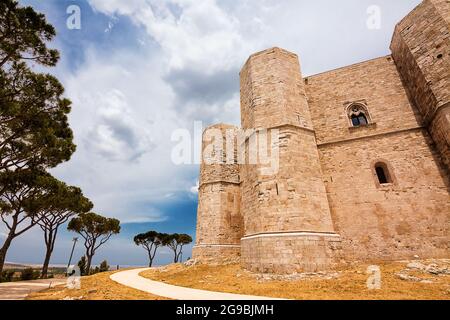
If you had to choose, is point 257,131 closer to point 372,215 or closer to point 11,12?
point 372,215

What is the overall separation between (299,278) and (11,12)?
15.2 m

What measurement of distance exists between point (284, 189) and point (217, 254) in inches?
339

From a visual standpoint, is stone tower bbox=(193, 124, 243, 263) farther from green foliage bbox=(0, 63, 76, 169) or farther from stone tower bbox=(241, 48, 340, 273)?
Result: green foliage bbox=(0, 63, 76, 169)

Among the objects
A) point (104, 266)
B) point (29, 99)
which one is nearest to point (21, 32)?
point (29, 99)

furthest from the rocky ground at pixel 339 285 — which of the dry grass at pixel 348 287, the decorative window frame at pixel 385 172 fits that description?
the decorative window frame at pixel 385 172

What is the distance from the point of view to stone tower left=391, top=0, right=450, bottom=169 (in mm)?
10367

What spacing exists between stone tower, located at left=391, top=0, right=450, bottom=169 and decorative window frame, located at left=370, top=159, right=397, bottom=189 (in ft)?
7.49

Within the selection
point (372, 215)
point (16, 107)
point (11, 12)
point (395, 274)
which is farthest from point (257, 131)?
point (11, 12)

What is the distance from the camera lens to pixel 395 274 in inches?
322

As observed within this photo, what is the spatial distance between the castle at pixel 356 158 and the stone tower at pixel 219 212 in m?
5.30

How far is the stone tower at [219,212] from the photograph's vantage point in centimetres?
1628

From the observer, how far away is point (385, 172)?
462 inches

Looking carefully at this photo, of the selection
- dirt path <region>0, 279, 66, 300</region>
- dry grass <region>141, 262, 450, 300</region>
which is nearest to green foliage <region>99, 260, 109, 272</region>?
dirt path <region>0, 279, 66, 300</region>
